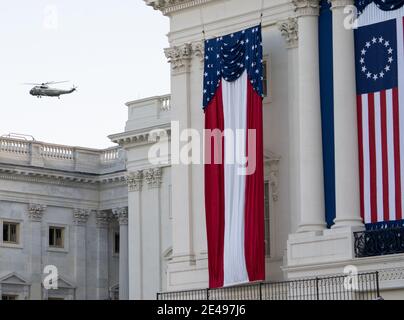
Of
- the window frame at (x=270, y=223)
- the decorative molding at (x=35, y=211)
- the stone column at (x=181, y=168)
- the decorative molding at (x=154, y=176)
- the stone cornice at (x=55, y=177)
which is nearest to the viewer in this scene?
the window frame at (x=270, y=223)

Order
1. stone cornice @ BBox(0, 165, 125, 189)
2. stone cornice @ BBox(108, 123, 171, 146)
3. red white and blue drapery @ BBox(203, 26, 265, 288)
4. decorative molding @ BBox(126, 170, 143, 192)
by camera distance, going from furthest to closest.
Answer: stone cornice @ BBox(0, 165, 125, 189) < decorative molding @ BBox(126, 170, 143, 192) < stone cornice @ BBox(108, 123, 171, 146) < red white and blue drapery @ BBox(203, 26, 265, 288)

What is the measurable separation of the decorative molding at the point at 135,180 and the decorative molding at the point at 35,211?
9493 millimetres

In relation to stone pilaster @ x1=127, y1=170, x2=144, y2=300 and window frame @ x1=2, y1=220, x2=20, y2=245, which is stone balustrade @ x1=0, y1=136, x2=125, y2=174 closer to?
window frame @ x1=2, y1=220, x2=20, y2=245

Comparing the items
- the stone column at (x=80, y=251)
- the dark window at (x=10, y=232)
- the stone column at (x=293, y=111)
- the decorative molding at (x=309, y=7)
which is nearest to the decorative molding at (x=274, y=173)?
the stone column at (x=293, y=111)

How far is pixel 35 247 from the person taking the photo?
88.5 m

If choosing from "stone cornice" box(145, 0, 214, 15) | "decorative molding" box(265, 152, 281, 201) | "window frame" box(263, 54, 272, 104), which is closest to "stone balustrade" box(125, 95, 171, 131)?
"stone cornice" box(145, 0, 214, 15)

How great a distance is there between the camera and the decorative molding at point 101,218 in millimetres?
91812

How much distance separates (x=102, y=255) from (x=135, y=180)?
12.7 meters

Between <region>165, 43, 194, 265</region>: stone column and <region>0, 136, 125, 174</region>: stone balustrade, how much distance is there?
32054mm

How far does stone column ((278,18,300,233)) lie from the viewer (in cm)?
5206

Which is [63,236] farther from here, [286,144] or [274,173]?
[286,144]

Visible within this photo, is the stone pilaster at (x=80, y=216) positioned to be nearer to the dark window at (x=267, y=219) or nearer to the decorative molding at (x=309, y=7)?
the dark window at (x=267, y=219)

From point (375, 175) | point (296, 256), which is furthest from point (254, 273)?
point (375, 175)
